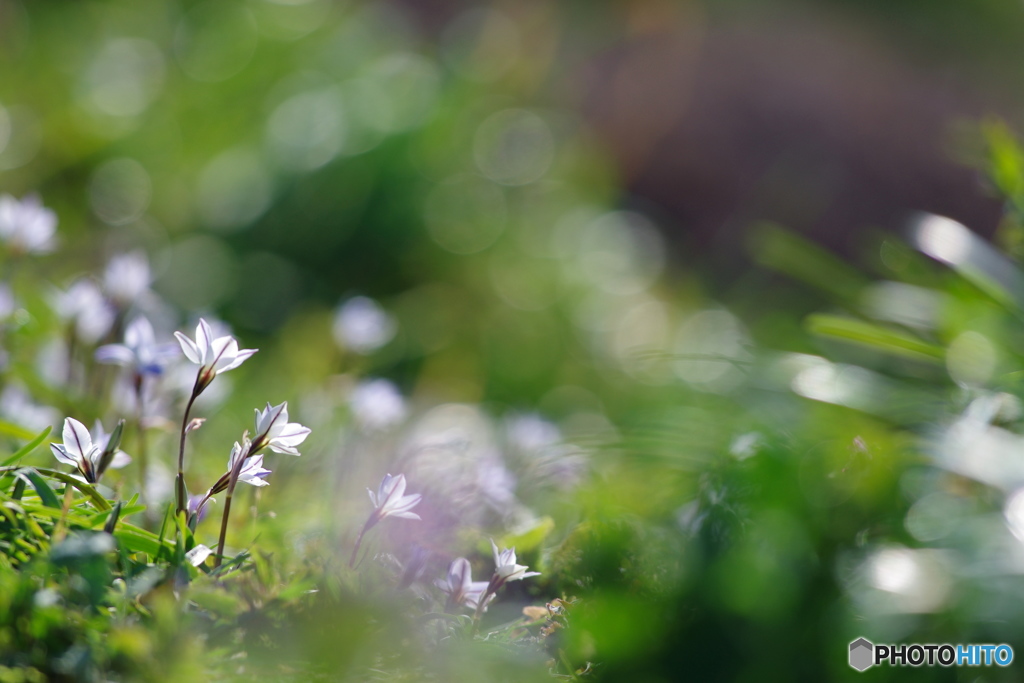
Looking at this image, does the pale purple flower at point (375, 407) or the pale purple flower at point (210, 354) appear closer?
the pale purple flower at point (210, 354)

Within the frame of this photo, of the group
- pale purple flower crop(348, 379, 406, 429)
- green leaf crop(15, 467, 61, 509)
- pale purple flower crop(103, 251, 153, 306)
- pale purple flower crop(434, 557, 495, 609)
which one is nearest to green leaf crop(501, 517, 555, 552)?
pale purple flower crop(434, 557, 495, 609)

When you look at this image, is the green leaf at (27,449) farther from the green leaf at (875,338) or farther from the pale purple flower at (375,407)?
the green leaf at (875,338)

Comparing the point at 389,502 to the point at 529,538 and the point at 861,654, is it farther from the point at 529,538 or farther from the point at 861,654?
the point at 861,654

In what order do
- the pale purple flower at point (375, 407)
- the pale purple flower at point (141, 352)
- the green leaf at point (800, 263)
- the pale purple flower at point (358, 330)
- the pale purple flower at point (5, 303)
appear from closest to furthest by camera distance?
the pale purple flower at point (141, 352) → the pale purple flower at point (5, 303) → the pale purple flower at point (375, 407) → the pale purple flower at point (358, 330) → the green leaf at point (800, 263)

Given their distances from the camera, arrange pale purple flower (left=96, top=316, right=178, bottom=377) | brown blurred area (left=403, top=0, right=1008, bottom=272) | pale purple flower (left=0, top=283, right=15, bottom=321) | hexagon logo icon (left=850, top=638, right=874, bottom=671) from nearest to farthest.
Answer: hexagon logo icon (left=850, top=638, right=874, bottom=671) < pale purple flower (left=96, top=316, right=178, bottom=377) < pale purple flower (left=0, top=283, right=15, bottom=321) < brown blurred area (left=403, top=0, right=1008, bottom=272)

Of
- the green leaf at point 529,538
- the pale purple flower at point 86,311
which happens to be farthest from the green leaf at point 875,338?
the pale purple flower at point 86,311

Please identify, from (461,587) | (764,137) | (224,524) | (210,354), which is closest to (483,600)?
(461,587)

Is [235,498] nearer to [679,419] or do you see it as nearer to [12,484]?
[12,484]

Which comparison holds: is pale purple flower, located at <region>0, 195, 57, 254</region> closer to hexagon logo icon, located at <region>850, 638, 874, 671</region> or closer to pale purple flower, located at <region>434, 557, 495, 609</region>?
pale purple flower, located at <region>434, 557, 495, 609</region>
